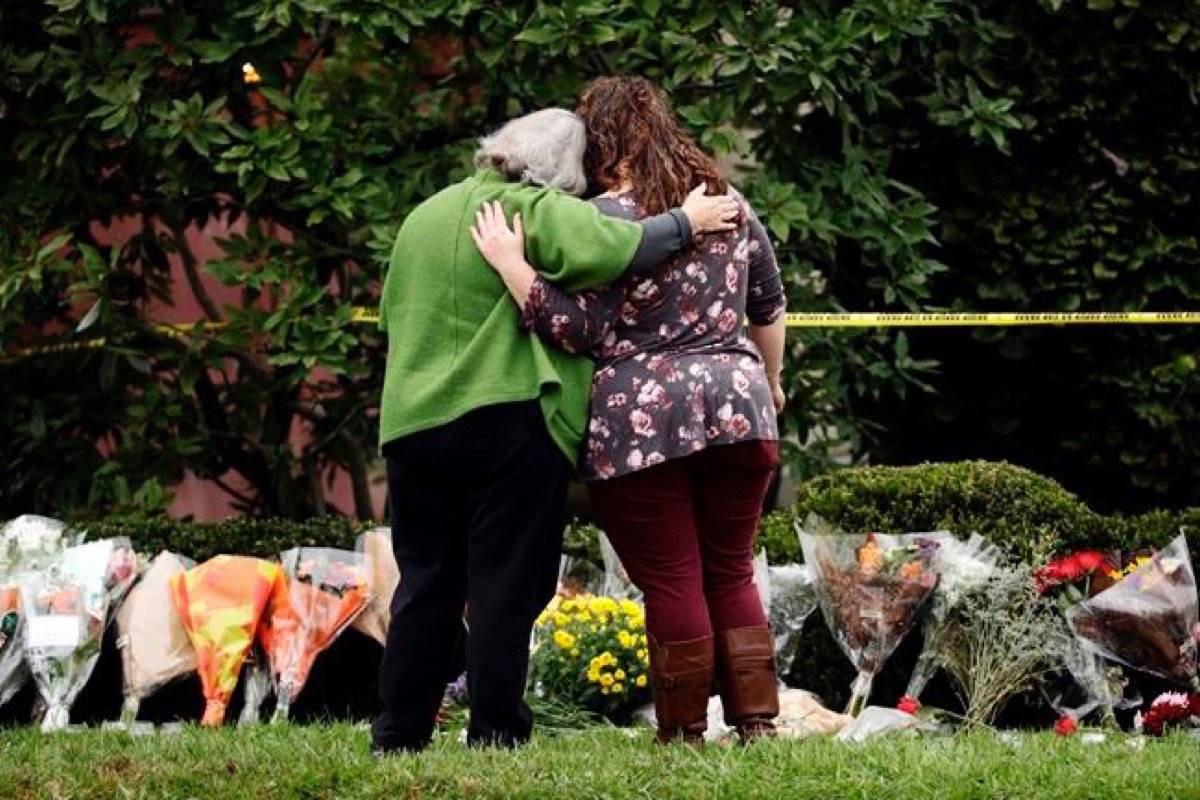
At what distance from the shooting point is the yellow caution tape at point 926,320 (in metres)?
8.04

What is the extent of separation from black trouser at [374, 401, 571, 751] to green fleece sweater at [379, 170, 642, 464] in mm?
55

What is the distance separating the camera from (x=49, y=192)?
8.09 meters

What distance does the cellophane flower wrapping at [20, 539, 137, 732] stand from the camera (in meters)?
6.64

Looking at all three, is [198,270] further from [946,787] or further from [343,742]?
[946,787]

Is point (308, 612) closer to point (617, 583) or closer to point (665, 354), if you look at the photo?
point (617, 583)

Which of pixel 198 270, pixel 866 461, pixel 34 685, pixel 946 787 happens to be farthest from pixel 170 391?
pixel 946 787

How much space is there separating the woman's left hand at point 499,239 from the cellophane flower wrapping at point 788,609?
209 centimetres

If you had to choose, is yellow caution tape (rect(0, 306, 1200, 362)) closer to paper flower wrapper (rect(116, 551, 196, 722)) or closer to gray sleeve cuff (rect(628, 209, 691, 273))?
paper flower wrapper (rect(116, 551, 196, 722))

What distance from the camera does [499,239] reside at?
497 centimetres

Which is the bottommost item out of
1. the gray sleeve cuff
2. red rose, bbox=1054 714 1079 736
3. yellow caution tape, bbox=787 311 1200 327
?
red rose, bbox=1054 714 1079 736

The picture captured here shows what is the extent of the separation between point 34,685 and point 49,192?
2142 mm

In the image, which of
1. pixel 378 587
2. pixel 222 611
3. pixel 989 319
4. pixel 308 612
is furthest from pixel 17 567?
pixel 989 319

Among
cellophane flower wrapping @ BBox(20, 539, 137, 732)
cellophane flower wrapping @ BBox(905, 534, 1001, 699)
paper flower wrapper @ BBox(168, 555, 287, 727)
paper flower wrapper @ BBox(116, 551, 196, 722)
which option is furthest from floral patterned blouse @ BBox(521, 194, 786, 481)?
cellophane flower wrapping @ BBox(20, 539, 137, 732)

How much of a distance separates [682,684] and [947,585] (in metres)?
1.56
